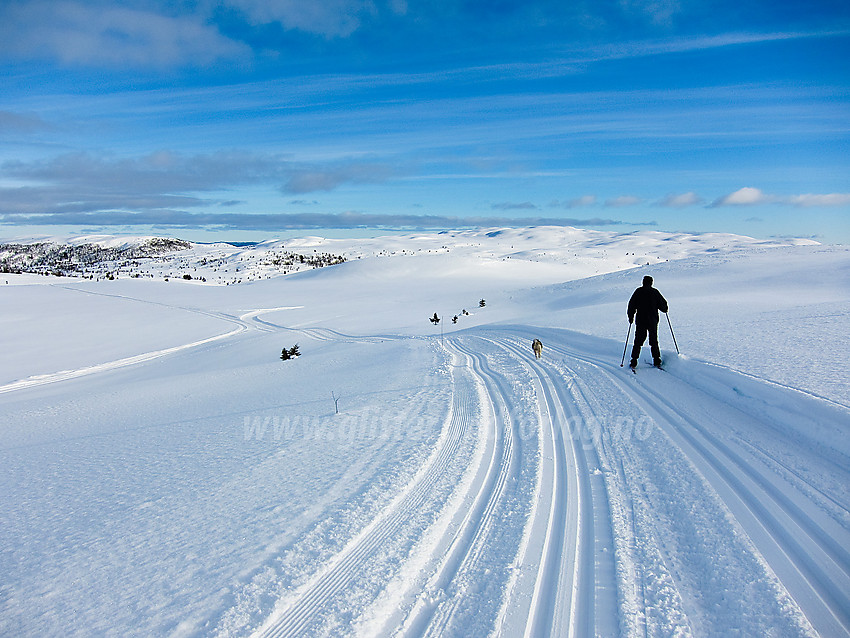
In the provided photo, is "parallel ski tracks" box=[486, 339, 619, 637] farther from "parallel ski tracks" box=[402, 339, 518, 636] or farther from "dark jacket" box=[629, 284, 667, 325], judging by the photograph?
"dark jacket" box=[629, 284, 667, 325]

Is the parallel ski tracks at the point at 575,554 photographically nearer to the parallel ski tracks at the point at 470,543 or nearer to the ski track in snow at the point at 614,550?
the ski track in snow at the point at 614,550

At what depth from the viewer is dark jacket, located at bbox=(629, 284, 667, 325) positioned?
9016mm

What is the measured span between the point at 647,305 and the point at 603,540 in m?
6.52

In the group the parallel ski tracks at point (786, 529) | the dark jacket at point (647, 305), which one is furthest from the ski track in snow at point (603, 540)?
the dark jacket at point (647, 305)

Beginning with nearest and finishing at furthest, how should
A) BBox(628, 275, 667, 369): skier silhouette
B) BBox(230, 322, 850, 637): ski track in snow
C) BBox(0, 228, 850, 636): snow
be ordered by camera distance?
1. BBox(230, 322, 850, 637): ski track in snow
2. BBox(0, 228, 850, 636): snow
3. BBox(628, 275, 667, 369): skier silhouette

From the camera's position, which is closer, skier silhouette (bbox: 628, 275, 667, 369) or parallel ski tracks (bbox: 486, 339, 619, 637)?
parallel ski tracks (bbox: 486, 339, 619, 637)

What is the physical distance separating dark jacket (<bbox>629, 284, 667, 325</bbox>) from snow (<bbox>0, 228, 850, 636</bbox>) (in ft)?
2.82

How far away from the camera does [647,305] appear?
9.09m

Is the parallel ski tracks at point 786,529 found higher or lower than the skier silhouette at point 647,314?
lower

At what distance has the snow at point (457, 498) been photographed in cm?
292

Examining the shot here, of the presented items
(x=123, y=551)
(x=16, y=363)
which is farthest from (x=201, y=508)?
(x=16, y=363)

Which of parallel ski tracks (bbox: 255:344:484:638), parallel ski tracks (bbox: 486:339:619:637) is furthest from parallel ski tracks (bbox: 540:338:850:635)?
parallel ski tracks (bbox: 255:344:484:638)

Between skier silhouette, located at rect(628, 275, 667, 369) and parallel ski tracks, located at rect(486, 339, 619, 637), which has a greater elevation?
skier silhouette, located at rect(628, 275, 667, 369)

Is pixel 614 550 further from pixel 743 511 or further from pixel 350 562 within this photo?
pixel 350 562
